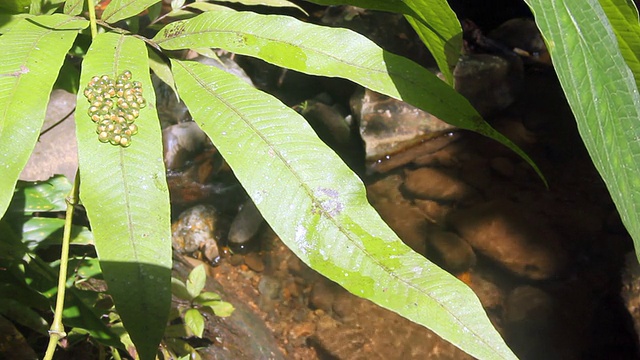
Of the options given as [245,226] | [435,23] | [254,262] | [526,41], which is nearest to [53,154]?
[245,226]

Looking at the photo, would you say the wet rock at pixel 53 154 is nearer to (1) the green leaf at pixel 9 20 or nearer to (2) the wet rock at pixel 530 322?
(1) the green leaf at pixel 9 20

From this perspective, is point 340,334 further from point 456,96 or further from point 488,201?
point 456,96

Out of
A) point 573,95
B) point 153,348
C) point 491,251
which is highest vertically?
point 573,95

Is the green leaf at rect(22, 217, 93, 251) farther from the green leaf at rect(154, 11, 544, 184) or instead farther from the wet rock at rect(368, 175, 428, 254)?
the wet rock at rect(368, 175, 428, 254)

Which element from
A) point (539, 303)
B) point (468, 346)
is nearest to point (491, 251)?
point (539, 303)

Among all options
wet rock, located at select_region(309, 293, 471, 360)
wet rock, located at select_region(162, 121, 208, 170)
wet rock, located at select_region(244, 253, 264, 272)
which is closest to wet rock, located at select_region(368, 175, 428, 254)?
wet rock, located at select_region(309, 293, 471, 360)
